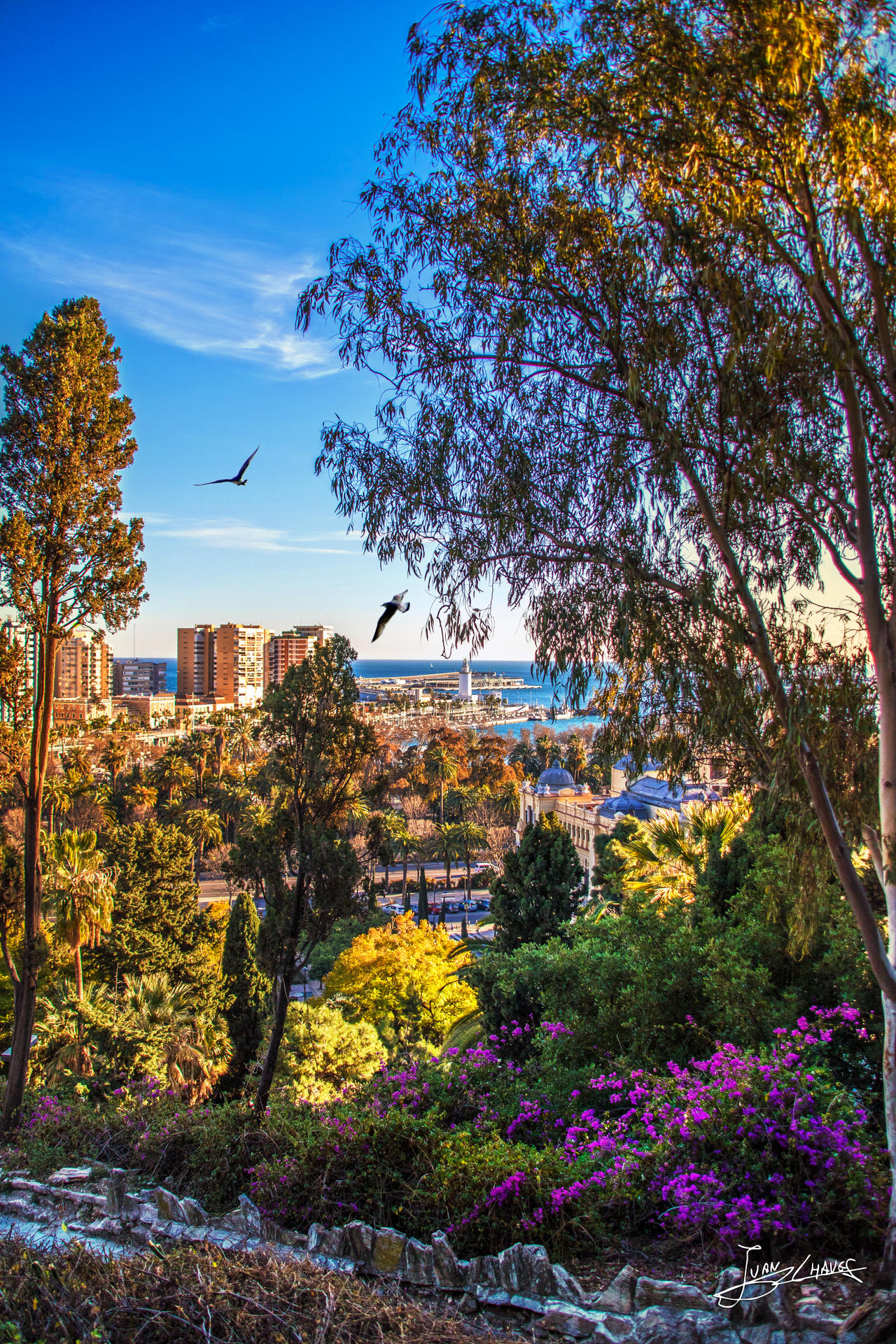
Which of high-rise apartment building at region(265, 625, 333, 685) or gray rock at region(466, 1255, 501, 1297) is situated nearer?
gray rock at region(466, 1255, 501, 1297)

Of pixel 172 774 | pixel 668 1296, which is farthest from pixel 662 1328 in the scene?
pixel 172 774

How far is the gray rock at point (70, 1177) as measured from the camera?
16.7 feet

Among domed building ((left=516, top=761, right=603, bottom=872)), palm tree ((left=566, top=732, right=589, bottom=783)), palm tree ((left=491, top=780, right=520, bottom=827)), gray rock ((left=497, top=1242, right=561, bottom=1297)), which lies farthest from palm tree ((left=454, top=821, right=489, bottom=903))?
A: gray rock ((left=497, top=1242, right=561, bottom=1297))

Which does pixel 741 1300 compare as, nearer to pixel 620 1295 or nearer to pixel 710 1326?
pixel 710 1326

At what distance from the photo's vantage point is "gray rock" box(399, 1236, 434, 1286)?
3.50 meters

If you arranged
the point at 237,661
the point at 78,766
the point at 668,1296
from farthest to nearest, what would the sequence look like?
the point at 237,661
the point at 78,766
the point at 668,1296

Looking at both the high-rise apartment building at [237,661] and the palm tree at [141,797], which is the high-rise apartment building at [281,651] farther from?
the palm tree at [141,797]

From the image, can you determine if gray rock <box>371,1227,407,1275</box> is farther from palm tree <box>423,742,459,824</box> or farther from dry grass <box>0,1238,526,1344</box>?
palm tree <box>423,742,459,824</box>

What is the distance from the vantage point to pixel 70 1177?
5098mm

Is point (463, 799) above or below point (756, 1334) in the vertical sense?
below

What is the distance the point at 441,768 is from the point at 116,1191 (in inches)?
1397

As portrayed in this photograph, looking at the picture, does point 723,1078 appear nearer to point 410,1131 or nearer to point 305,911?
point 410,1131

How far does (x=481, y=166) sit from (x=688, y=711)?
3.36 metres

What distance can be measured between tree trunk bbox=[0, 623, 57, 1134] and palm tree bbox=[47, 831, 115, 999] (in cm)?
569
